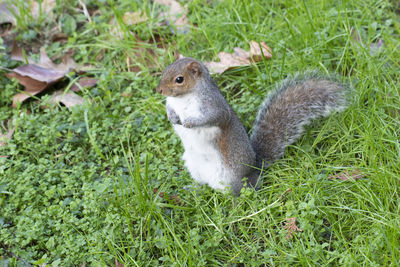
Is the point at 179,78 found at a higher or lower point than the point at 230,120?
higher

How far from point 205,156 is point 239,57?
76 centimetres

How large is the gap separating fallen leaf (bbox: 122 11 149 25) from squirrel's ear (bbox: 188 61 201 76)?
3.71 feet

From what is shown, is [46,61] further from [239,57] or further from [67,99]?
[239,57]

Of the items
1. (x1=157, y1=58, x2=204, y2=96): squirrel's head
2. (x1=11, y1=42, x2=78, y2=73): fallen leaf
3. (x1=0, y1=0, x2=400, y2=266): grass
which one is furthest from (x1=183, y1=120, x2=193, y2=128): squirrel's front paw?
(x1=11, y1=42, x2=78, y2=73): fallen leaf

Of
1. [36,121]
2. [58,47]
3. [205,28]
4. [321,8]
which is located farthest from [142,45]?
[321,8]

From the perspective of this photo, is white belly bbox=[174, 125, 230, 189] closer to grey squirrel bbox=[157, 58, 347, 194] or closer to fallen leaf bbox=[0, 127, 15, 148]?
grey squirrel bbox=[157, 58, 347, 194]

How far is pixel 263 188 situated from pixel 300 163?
203 millimetres

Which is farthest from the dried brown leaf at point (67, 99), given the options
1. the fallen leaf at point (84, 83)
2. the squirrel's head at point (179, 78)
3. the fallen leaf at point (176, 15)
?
the squirrel's head at point (179, 78)

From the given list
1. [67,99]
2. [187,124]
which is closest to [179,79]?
[187,124]

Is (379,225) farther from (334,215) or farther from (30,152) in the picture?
(30,152)

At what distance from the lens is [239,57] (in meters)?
2.36

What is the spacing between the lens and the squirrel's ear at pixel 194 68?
1.72m

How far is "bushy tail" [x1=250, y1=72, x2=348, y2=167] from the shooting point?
1.88 m

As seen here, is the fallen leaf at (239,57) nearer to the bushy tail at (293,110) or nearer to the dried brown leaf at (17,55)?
the bushy tail at (293,110)
